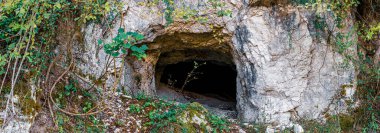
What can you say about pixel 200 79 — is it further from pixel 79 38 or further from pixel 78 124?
pixel 78 124

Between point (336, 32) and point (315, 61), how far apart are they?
1.75ft

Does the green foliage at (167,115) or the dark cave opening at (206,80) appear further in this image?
the dark cave opening at (206,80)

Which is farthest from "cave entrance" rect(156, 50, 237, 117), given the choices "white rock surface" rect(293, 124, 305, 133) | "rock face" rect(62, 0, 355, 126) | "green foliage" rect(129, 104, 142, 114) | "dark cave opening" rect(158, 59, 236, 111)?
"green foliage" rect(129, 104, 142, 114)

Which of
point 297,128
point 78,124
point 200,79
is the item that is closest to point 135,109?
point 78,124

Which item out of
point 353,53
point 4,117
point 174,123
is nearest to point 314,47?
point 353,53

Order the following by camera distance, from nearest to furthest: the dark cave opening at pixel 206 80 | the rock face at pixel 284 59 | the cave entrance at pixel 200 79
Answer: the rock face at pixel 284 59 → the cave entrance at pixel 200 79 → the dark cave opening at pixel 206 80

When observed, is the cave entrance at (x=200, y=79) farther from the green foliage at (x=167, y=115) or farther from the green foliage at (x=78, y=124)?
the green foliage at (x=78, y=124)

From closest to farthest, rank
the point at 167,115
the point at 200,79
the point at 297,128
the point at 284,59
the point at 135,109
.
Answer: the point at 167,115 → the point at 135,109 → the point at 297,128 → the point at 284,59 → the point at 200,79

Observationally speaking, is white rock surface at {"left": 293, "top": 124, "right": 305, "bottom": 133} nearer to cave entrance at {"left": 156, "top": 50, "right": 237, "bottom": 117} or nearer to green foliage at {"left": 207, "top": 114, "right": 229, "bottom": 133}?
green foliage at {"left": 207, "top": 114, "right": 229, "bottom": 133}

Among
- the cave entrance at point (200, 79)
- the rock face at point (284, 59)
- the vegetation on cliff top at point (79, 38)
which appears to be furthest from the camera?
the cave entrance at point (200, 79)

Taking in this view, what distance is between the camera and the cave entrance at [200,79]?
21.4 ft

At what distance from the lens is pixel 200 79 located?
30.0 ft

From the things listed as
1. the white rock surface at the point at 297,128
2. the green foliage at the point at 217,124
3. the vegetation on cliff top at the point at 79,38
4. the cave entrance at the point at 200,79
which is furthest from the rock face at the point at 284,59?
the cave entrance at the point at 200,79

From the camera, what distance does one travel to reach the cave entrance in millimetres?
6535
